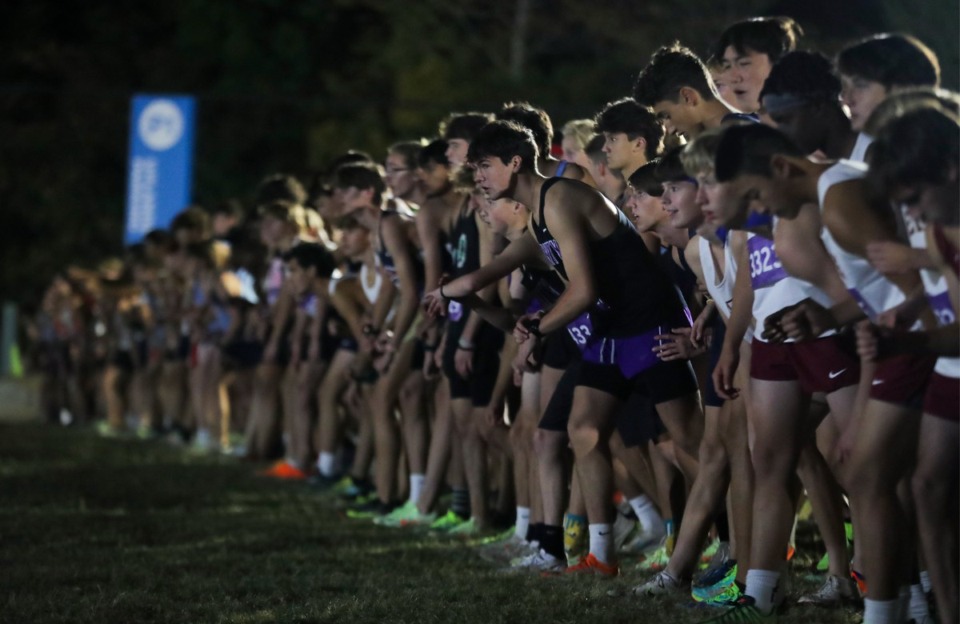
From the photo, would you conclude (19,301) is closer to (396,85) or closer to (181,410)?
(396,85)

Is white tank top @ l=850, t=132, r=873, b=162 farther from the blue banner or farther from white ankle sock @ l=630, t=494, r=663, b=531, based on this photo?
the blue banner

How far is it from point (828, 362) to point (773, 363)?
196 mm

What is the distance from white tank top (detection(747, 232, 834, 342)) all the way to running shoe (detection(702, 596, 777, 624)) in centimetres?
92

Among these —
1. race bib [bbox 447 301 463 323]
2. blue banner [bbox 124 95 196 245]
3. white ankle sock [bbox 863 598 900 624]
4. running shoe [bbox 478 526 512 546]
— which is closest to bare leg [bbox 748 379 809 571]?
white ankle sock [bbox 863 598 900 624]

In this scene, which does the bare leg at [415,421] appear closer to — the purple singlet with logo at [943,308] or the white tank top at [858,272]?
the white tank top at [858,272]

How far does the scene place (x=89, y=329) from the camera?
20.6m

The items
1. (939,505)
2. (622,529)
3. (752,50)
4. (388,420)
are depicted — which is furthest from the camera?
(388,420)

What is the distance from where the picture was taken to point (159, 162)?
24562 millimetres

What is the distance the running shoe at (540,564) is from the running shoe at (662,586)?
29.6 inches

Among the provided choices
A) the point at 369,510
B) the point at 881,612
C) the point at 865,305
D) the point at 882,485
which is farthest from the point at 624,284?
the point at 369,510

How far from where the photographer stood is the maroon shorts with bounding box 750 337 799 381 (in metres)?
5.67

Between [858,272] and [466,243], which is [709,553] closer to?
[466,243]

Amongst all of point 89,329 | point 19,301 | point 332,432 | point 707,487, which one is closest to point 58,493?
point 332,432

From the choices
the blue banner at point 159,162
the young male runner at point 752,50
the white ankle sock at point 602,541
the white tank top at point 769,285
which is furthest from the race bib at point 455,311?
the blue banner at point 159,162
